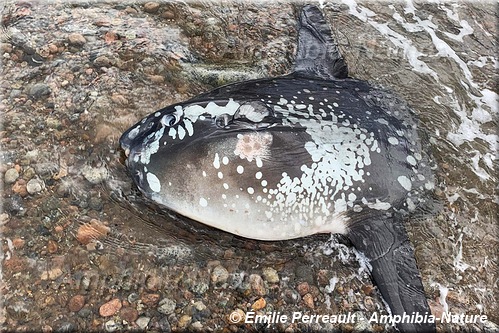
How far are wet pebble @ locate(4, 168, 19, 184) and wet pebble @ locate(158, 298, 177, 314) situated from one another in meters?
1.60

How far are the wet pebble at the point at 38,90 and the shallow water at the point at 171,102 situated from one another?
3 cm

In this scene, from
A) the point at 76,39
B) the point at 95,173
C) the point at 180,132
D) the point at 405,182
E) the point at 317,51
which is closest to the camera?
the point at 180,132

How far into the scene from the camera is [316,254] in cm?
407

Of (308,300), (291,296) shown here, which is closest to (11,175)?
(291,296)

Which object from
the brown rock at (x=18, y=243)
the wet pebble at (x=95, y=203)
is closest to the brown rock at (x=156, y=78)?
the wet pebble at (x=95, y=203)

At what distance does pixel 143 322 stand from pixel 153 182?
105 cm

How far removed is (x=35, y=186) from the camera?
3.94m

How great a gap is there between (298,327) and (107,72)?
9.85 feet

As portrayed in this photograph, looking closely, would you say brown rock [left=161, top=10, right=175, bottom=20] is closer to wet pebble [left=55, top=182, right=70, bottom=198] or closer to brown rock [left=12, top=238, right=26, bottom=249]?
wet pebble [left=55, top=182, right=70, bottom=198]

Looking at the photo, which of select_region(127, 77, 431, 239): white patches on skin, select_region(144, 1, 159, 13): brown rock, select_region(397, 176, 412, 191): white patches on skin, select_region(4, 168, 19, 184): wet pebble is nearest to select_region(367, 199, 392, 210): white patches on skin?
select_region(127, 77, 431, 239): white patches on skin

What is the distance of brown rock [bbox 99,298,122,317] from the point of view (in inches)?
136

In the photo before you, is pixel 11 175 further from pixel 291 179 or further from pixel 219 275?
pixel 291 179

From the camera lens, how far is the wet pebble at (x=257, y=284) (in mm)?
Answer: 3789

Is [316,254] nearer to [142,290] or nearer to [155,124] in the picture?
[142,290]
